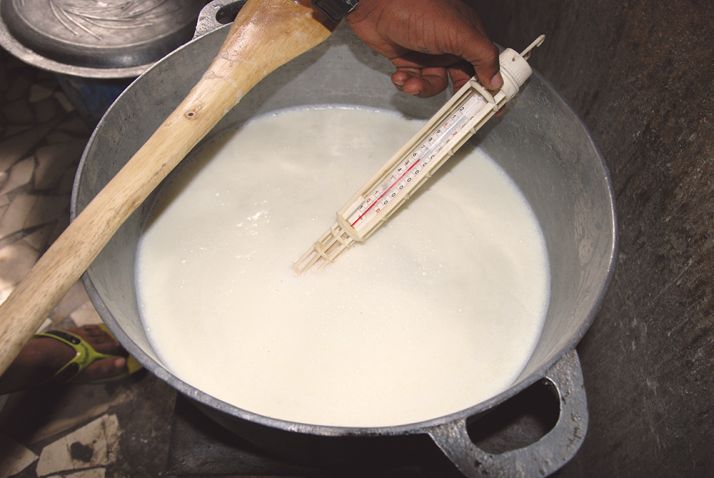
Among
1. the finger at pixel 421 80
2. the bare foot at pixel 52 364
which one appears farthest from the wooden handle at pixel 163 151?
the bare foot at pixel 52 364

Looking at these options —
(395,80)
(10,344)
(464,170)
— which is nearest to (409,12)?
(395,80)

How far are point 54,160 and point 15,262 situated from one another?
37cm

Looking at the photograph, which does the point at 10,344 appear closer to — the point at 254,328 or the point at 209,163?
the point at 254,328

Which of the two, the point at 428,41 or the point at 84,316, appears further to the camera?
the point at 84,316

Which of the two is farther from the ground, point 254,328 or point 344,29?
point 344,29

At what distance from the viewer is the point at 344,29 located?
1.27 m

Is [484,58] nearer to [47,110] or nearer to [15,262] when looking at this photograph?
[15,262]

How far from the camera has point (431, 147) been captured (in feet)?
3.39

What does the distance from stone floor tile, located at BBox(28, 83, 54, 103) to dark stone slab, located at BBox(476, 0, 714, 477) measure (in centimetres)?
169

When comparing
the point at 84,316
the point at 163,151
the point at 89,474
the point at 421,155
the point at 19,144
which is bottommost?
the point at 89,474

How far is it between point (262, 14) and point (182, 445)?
34.2 inches

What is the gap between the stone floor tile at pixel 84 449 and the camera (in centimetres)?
143

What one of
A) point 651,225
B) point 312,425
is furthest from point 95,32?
point 651,225

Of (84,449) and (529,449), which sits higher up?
(529,449)
